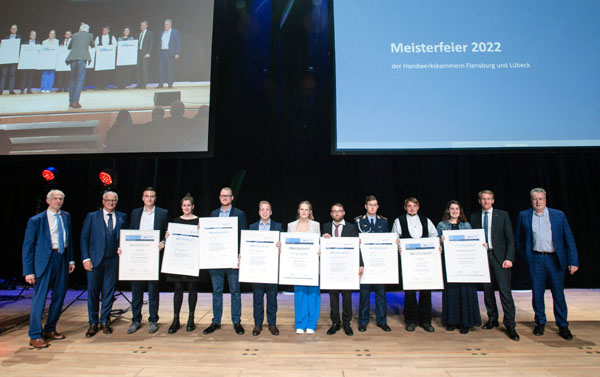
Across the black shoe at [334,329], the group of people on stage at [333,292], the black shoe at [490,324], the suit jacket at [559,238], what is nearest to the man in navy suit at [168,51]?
the group of people on stage at [333,292]

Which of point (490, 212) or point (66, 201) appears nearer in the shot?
point (490, 212)

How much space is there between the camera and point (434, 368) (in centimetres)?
258

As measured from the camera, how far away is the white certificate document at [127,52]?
4348 millimetres

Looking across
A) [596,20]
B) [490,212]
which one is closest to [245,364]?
[490,212]

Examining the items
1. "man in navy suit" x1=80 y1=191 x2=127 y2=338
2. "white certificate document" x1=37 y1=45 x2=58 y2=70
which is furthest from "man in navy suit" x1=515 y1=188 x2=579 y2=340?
"white certificate document" x1=37 y1=45 x2=58 y2=70

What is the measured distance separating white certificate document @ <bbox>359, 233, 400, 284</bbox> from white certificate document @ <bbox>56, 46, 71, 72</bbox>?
14.7 feet

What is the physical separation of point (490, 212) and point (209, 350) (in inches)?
124

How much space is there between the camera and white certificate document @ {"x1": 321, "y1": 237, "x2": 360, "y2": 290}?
3.20m

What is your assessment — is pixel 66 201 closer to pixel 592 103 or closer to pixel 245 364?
Answer: pixel 245 364

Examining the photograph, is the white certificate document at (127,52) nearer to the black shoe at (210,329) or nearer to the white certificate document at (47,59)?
the white certificate document at (47,59)

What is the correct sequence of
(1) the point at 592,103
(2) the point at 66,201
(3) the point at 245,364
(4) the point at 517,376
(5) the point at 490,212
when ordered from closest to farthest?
(4) the point at 517,376 < (3) the point at 245,364 < (5) the point at 490,212 < (1) the point at 592,103 < (2) the point at 66,201

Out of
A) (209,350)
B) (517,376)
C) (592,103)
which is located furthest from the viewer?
(592,103)

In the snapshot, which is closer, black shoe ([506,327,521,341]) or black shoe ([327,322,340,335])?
black shoe ([506,327,521,341])

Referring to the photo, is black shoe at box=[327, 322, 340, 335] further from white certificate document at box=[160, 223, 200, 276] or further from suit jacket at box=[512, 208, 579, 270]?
suit jacket at box=[512, 208, 579, 270]
